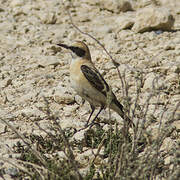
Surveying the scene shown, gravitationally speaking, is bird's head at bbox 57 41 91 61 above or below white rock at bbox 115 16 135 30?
above

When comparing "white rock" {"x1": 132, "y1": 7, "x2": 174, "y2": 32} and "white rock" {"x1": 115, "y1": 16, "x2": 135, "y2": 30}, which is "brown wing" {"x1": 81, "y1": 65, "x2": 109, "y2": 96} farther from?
"white rock" {"x1": 115, "y1": 16, "x2": 135, "y2": 30}

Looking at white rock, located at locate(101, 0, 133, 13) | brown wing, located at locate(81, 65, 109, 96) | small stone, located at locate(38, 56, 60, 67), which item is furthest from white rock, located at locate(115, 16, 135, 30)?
brown wing, located at locate(81, 65, 109, 96)

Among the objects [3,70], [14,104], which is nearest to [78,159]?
[14,104]

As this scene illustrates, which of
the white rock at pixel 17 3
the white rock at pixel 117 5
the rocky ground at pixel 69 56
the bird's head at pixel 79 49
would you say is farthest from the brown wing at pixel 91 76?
the white rock at pixel 17 3

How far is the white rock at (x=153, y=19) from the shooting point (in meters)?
8.96

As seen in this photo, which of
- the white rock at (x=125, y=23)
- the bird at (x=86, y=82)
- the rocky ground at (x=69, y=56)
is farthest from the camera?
the white rock at (x=125, y=23)

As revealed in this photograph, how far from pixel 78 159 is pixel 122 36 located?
4.72 m

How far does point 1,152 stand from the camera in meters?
5.07

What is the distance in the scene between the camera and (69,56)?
27.9 feet

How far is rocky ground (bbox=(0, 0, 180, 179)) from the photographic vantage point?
250 inches

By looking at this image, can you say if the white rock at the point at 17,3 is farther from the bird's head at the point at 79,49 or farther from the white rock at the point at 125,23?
the bird's head at the point at 79,49

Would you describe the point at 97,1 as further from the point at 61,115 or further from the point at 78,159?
the point at 78,159

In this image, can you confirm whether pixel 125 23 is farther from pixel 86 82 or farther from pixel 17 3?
pixel 86 82

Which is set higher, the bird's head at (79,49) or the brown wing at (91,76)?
the bird's head at (79,49)
